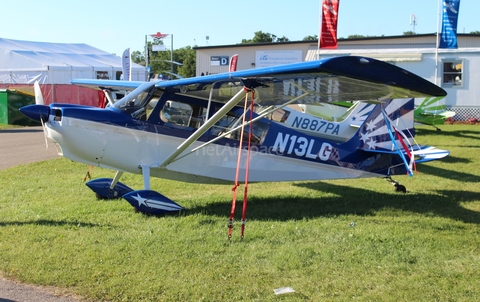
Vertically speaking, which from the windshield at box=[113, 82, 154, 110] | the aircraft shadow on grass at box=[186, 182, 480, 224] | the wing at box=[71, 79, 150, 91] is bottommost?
the aircraft shadow on grass at box=[186, 182, 480, 224]

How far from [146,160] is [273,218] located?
2193mm

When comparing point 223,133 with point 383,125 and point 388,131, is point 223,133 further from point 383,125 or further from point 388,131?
point 383,125

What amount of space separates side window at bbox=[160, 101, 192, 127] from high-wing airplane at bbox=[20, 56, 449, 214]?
16mm

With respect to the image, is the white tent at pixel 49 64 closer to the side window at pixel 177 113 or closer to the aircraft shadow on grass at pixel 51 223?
the side window at pixel 177 113

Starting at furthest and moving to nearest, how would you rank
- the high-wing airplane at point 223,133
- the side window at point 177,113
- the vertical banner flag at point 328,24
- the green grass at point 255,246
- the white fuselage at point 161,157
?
1. the vertical banner flag at point 328,24
2. the side window at point 177,113
3. the white fuselage at point 161,157
4. the high-wing airplane at point 223,133
5. the green grass at point 255,246

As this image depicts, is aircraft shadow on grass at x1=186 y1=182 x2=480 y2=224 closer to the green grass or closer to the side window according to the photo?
the green grass

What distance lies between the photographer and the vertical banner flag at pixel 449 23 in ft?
79.5

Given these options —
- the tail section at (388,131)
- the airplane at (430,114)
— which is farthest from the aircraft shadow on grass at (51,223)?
the airplane at (430,114)

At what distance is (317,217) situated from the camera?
24.8ft

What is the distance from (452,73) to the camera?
24031mm

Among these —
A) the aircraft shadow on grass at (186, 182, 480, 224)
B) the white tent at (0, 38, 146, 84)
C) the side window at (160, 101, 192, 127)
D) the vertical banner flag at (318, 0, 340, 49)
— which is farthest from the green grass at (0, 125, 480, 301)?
the white tent at (0, 38, 146, 84)

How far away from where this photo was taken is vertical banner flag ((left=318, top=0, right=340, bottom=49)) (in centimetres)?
2141

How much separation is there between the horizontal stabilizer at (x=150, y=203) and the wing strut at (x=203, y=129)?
686 mm

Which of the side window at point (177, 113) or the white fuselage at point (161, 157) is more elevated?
the side window at point (177, 113)
